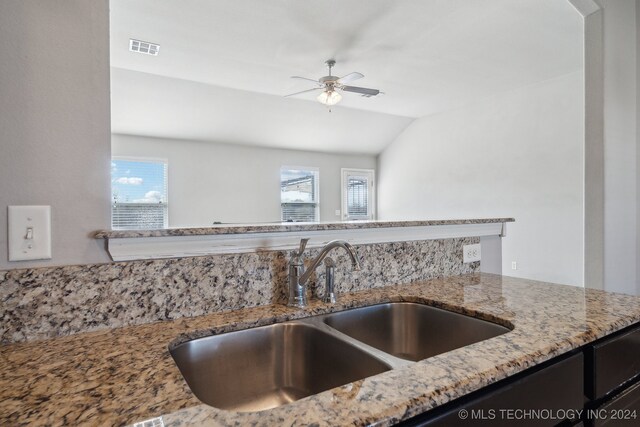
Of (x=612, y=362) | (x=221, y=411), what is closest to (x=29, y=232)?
(x=221, y=411)

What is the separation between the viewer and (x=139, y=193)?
536 cm

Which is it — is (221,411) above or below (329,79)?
below

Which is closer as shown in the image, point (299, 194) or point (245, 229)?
point (245, 229)

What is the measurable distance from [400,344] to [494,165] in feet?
15.7

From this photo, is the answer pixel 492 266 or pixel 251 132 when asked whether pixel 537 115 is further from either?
pixel 251 132

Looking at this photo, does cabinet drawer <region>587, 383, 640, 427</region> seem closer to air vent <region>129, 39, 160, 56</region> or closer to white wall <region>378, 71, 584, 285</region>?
white wall <region>378, 71, 584, 285</region>

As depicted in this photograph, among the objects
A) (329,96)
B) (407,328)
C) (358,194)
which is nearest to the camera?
(407,328)

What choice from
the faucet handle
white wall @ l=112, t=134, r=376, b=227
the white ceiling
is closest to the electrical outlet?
the faucet handle

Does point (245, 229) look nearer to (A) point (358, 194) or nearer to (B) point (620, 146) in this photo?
(B) point (620, 146)

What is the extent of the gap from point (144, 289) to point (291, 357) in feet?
1.43

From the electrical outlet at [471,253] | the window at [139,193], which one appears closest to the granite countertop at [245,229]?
the electrical outlet at [471,253]

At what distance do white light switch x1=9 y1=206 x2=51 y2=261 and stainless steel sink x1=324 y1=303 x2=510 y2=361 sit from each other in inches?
29.1

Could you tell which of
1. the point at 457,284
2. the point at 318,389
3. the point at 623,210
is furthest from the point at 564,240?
the point at 318,389

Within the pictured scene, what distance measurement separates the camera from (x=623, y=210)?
203 centimetres
